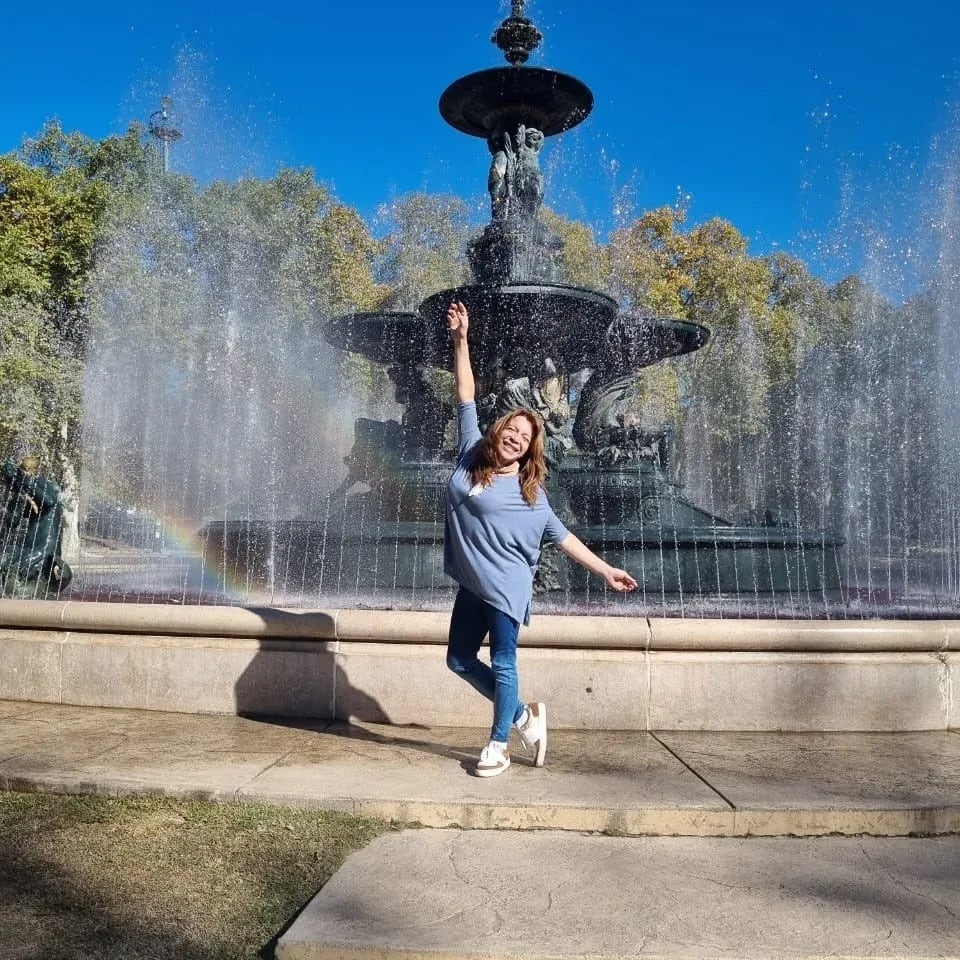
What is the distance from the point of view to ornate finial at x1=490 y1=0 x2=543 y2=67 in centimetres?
1167

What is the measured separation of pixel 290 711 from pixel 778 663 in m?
2.71

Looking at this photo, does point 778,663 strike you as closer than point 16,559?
Yes

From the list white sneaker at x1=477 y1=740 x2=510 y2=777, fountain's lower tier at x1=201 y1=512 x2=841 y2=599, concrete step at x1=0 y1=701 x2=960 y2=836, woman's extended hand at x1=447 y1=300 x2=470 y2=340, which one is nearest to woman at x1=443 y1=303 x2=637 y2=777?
white sneaker at x1=477 y1=740 x2=510 y2=777

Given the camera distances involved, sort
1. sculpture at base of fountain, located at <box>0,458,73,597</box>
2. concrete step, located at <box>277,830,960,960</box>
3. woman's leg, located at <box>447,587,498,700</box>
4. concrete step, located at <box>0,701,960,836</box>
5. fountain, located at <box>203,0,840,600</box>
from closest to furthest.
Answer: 1. concrete step, located at <box>277,830,960,960</box>
2. concrete step, located at <box>0,701,960,836</box>
3. woman's leg, located at <box>447,587,498,700</box>
4. sculpture at base of fountain, located at <box>0,458,73,597</box>
5. fountain, located at <box>203,0,840,600</box>

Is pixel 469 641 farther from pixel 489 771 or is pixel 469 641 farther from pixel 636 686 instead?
pixel 636 686

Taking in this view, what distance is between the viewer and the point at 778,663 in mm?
5082

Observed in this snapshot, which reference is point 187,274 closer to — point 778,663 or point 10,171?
point 10,171

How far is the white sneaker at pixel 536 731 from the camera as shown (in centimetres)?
419

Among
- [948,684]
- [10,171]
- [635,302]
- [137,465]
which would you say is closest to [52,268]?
[10,171]

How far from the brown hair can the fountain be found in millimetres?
4799

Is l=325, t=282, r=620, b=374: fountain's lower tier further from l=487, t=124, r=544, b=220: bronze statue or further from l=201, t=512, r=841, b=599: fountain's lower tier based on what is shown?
l=201, t=512, r=841, b=599: fountain's lower tier

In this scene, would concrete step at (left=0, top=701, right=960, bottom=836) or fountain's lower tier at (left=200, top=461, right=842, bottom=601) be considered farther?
fountain's lower tier at (left=200, top=461, right=842, bottom=601)

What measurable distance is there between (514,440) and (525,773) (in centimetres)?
144

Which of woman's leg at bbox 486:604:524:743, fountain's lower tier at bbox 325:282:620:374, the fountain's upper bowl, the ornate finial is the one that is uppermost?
the ornate finial
